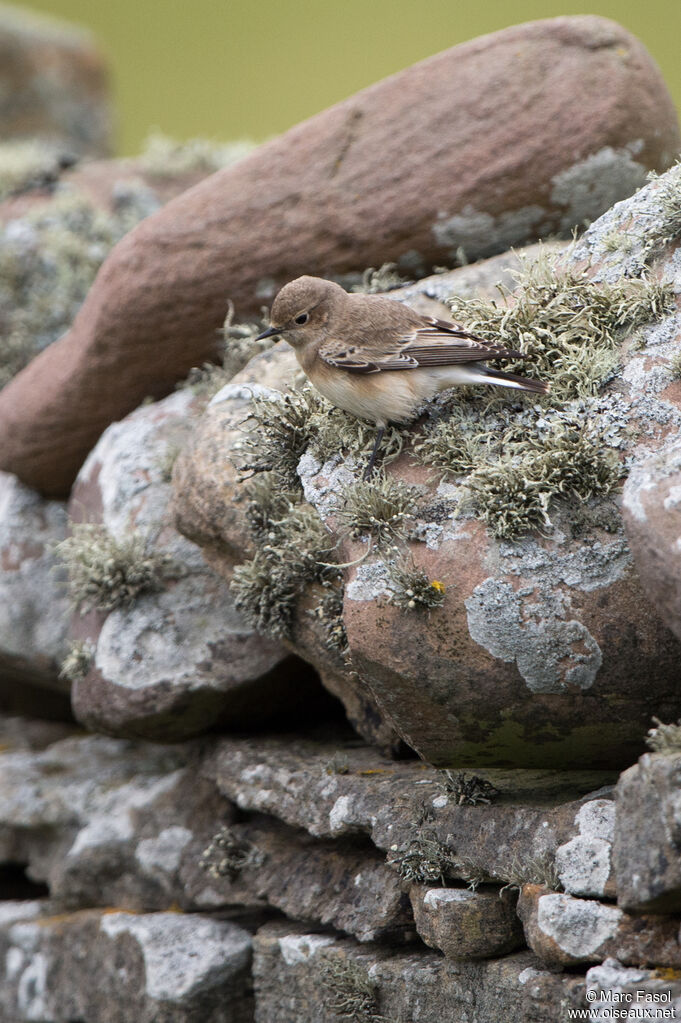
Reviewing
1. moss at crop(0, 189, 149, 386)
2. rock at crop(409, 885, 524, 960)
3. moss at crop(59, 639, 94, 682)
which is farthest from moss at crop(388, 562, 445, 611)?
moss at crop(0, 189, 149, 386)

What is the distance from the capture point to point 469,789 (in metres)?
4.57

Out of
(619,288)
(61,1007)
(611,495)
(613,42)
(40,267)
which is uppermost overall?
(613,42)

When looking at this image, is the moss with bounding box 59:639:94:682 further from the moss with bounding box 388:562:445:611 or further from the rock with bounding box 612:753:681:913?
the rock with bounding box 612:753:681:913

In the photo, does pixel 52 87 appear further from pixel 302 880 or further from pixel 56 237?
pixel 302 880

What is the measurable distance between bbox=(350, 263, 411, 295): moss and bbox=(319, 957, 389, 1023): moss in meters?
3.84

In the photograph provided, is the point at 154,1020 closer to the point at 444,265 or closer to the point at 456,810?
the point at 456,810

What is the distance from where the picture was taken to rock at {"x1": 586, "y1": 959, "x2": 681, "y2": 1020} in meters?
3.43

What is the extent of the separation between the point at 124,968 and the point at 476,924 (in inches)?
105

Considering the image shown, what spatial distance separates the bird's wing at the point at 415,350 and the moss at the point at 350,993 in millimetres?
2858

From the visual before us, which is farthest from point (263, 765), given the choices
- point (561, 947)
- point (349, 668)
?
point (561, 947)

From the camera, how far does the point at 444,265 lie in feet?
21.6

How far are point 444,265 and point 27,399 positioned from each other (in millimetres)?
3213

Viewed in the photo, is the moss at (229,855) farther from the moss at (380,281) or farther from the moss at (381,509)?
the moss at (380,281)

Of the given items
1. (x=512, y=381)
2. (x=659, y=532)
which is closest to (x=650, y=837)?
(x=659, y=532)
